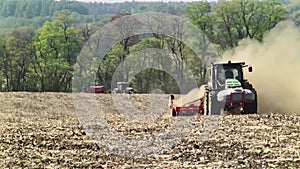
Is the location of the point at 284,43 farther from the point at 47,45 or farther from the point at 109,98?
the point at 47,45

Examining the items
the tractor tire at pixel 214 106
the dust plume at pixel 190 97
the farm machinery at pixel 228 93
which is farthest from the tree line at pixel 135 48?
the tractor tire at pixel 214 106

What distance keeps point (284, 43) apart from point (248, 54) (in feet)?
8.28

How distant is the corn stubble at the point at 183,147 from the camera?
13.4 meters

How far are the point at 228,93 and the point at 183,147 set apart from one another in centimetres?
851

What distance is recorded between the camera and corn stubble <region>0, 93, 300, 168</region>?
1337 cm

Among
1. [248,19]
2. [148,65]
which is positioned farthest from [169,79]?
[248,19]

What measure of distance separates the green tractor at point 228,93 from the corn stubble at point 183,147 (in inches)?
49.3

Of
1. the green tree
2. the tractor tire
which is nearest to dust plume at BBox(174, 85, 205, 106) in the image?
the tractor tire

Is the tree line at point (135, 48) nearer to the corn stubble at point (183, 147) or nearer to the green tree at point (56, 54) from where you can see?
the green tree at point (56, 54)

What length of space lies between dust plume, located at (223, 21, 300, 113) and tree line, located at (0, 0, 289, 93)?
32.6m

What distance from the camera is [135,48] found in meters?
70.5

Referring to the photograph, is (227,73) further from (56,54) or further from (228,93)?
(56,54)

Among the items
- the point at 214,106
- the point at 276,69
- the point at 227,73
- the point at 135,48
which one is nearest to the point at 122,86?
the point at 135,48

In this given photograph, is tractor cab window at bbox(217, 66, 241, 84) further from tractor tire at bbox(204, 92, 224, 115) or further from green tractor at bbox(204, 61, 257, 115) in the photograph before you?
tractor tire at bbox(204, 92, 224, 115)
